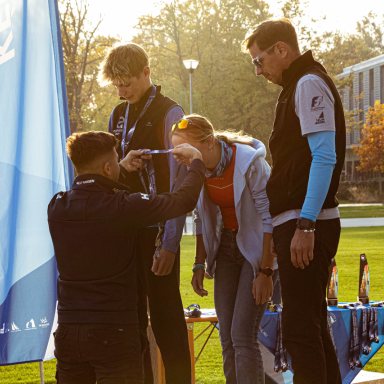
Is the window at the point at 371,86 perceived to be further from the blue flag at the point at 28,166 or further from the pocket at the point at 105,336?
the pocket at the point at 105,336

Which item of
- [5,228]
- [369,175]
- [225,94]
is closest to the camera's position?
[5,228]

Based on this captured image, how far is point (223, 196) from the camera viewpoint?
129 inches

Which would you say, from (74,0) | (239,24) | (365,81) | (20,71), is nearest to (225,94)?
(239,24)

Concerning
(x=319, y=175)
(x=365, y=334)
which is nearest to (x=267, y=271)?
(x=319, y=175)

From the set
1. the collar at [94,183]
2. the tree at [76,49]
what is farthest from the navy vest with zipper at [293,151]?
the tree at [76,49]

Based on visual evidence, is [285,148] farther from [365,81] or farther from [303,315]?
[365,81]

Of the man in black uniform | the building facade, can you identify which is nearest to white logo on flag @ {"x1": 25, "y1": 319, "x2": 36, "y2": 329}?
the man in black uniform

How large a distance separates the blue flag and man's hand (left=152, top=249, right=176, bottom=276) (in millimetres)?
1269

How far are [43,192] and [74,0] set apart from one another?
22.8 metres

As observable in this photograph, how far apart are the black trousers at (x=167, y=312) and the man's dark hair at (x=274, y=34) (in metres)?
1.19

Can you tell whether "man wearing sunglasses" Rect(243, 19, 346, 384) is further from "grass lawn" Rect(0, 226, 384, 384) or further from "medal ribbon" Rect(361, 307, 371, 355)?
"grass lawn" Rect(0, 226, 384, 384)

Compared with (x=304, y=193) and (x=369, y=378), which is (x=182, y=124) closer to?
(x=304, y=193)

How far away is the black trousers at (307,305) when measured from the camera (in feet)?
8.46

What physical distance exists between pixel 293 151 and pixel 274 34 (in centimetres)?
62
